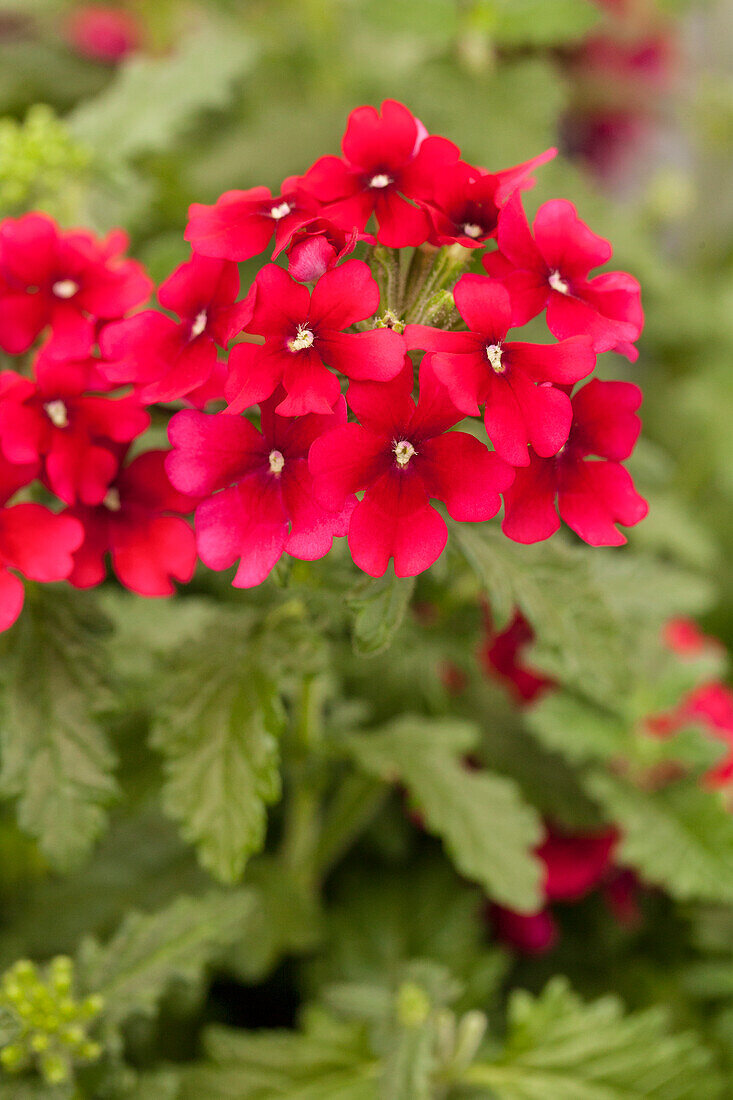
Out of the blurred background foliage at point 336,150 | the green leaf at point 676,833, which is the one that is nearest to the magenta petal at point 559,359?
the blurred background foliage at point 336,150

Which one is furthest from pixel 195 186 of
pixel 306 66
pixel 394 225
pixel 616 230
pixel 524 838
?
pixel 524 838

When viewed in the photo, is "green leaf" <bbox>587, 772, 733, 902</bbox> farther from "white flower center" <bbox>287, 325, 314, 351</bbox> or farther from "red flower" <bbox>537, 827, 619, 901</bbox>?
"white flower center" <bbox>287, 325, 314, 351</bbox>

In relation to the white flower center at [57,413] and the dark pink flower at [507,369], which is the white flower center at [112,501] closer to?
the white flower center at [57,413]

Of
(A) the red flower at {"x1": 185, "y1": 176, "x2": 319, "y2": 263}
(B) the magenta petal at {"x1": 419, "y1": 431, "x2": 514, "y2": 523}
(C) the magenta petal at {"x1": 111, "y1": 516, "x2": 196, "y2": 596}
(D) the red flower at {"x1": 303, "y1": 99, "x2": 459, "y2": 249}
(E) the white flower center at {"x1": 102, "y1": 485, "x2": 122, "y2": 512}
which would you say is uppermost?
(D) the red flower at {"x1": 303, "y1": 99, "x2": 459, "y2": 249}

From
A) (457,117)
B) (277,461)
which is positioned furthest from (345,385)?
(457,117)

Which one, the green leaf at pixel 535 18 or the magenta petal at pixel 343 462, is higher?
the green leaf at pixel 535 18

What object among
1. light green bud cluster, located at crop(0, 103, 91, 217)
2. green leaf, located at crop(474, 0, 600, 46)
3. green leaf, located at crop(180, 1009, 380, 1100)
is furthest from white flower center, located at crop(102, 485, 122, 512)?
green leaf, located at crop(474, 0, 600, 46)
